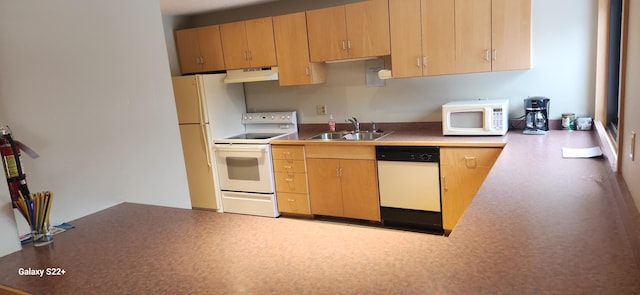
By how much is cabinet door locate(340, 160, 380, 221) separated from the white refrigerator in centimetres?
149

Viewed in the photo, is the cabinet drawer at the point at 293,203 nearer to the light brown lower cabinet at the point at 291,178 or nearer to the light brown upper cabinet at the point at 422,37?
the light brown lower cabinet at the point at 291,178

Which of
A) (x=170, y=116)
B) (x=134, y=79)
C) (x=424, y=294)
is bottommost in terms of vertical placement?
(x=424, y=294)

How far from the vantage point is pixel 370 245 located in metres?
1.23

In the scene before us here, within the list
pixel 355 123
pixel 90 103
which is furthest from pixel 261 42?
pixel 90 103

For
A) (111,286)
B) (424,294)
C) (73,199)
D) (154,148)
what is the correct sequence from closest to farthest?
(424,294) < (111,286) < (73,199) < (154,148)

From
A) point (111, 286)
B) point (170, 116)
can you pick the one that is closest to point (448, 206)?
point (170, 116)

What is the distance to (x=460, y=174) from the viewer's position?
3195 millimetres

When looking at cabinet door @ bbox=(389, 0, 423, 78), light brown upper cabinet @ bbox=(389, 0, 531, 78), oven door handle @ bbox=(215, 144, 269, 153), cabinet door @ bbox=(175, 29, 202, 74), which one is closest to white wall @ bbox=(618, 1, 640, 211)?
light brown upper cabinet @ bbox=(389, 0, 531, 78)

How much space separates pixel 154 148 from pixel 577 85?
3.16 meters

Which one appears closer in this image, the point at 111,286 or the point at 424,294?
the point at 424,294

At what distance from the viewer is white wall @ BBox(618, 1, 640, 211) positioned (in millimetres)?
1358

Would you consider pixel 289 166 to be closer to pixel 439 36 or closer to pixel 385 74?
pixel 385 74

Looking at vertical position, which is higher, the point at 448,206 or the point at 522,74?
the point at 522,74

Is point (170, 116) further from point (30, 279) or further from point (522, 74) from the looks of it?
point (522, 74)
